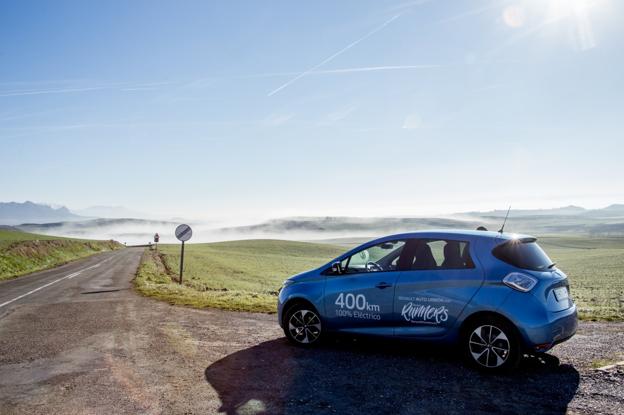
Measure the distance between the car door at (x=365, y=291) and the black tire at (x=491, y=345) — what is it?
1.19 metres

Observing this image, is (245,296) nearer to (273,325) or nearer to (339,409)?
(273,325)

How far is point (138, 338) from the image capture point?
9055 mm

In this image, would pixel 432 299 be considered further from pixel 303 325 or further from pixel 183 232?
pixel 183 232

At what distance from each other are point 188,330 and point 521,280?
670cm

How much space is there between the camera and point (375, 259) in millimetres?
7793

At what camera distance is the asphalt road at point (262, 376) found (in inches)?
209

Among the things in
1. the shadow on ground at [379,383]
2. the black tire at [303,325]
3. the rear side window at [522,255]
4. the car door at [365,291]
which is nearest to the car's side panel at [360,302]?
the car door at [365,291]

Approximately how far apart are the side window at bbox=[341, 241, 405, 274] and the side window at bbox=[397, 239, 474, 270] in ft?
0.52

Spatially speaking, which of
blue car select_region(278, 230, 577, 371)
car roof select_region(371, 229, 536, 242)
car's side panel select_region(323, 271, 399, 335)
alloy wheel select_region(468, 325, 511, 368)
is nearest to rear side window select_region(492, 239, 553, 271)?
blue car select_region(278, 230, 577, 371)

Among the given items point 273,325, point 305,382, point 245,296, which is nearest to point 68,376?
point 305,382

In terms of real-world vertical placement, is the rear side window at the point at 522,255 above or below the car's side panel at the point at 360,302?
above

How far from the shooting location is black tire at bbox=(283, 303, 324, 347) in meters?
8.01

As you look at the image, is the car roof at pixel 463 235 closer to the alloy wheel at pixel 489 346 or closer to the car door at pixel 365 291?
the car door at pixel 365 291

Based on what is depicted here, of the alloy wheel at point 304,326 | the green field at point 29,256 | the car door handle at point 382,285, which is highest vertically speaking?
the car door handle at point 382,285
